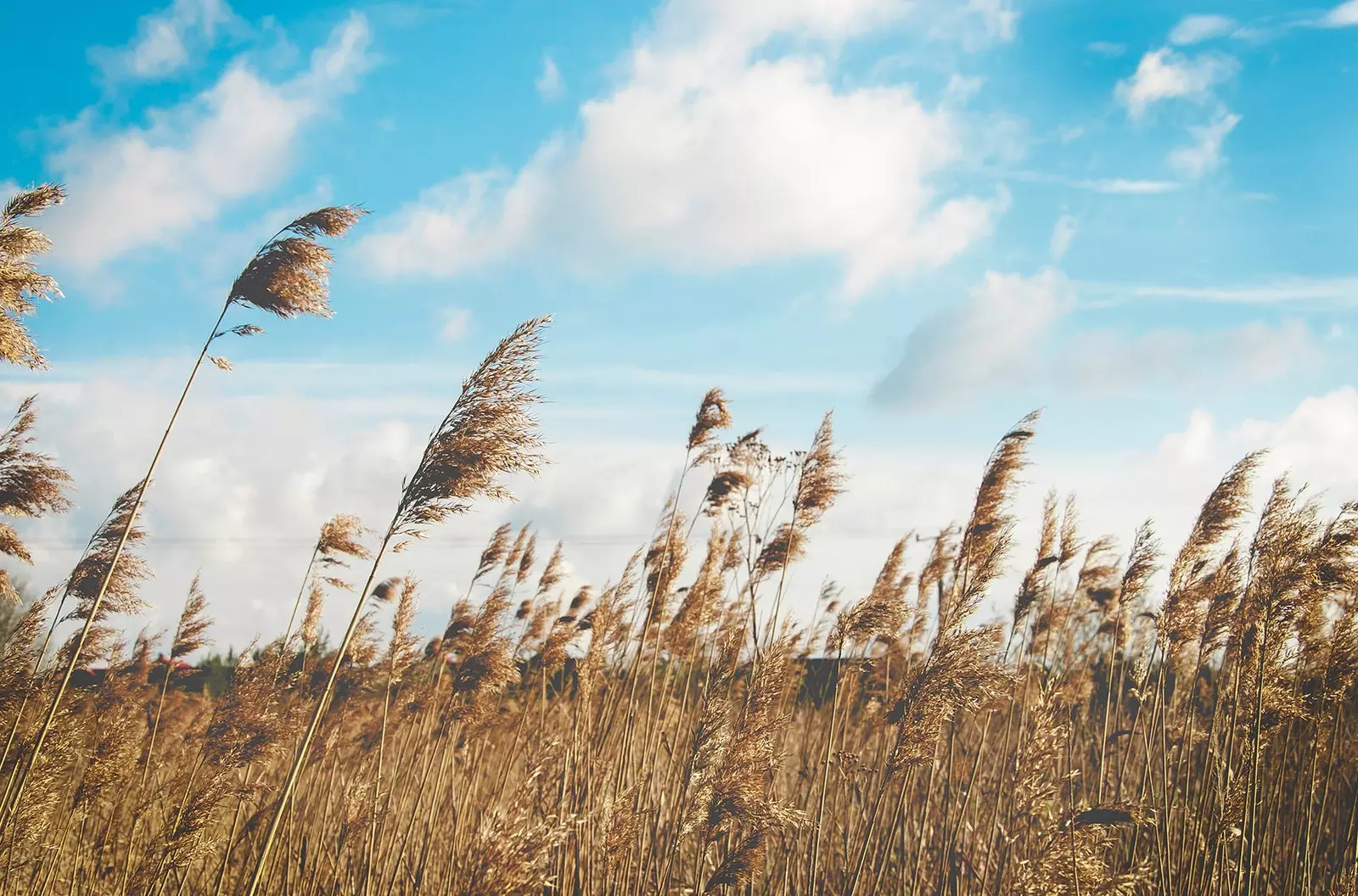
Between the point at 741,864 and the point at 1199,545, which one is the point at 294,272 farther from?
the point at 1199,545

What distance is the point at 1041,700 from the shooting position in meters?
4.02

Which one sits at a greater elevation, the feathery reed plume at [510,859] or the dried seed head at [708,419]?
Answer: the dried seed head at [708,419]

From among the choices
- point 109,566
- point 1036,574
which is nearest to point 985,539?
point 1036,574

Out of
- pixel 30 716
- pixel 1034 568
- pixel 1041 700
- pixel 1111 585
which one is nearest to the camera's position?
pixel 1041 700

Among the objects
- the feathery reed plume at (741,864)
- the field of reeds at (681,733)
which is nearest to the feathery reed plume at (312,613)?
the field of reeds at (681,733)

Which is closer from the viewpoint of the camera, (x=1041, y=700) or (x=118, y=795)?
(x=1041, y=700)

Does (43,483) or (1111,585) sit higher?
(1111,585)

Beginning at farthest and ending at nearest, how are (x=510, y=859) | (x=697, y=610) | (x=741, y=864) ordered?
(x=697, y=610) < (x=741, y=864) < (x=510, y=859)

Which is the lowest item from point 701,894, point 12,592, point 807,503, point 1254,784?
point 701,894

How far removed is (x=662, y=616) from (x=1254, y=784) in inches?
136

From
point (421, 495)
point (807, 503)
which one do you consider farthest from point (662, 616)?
point (421, 495)

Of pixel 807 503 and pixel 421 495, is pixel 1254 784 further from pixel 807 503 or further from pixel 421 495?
pixel 421 495

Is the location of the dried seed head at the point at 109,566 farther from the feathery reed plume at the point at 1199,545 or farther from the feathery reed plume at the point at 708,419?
the feathery reed plume at the point at 1199,545

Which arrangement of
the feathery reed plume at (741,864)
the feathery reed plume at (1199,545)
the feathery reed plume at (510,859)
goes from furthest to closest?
1. the feathery reed plume at (1199,545)
2. the feathery reed plume at (741,864)
3. the feathery reed plume at (510,859)
